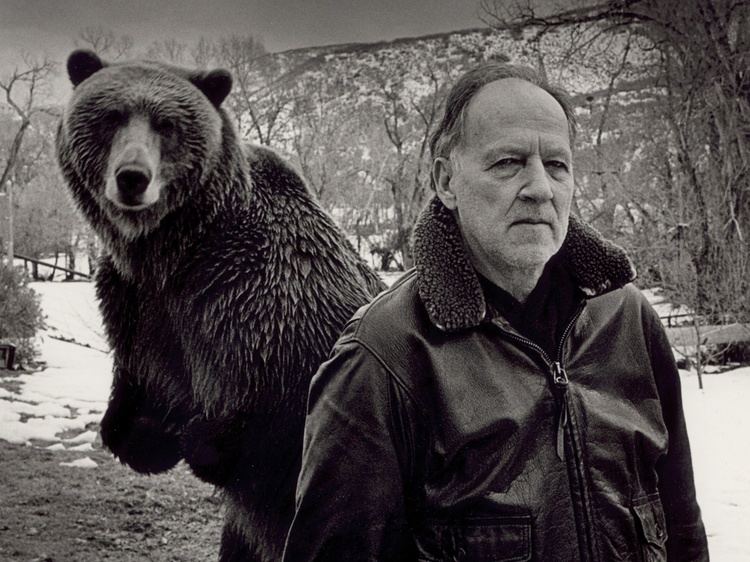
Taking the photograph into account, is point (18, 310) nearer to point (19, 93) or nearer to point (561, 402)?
point (19, 93)

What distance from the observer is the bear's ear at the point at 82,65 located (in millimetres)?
1846

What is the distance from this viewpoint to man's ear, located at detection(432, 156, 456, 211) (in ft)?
3.85

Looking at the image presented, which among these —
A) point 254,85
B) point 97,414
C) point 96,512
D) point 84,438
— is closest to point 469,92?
point 254,85

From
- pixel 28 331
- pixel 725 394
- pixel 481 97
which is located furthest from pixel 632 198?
pixel 481 97

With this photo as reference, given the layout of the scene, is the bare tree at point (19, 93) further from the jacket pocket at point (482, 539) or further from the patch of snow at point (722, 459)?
the patch of snow at point (722, 459)

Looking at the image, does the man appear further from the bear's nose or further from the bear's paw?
the bear's paw

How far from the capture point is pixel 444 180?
3.91 feet

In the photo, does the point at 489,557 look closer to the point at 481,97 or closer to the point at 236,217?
the point at 481,97

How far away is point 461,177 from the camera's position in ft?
3.70

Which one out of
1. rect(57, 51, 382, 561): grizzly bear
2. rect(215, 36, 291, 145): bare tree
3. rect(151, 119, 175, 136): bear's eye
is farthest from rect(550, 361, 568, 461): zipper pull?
rect(215, 36, 291, 145): bare tree

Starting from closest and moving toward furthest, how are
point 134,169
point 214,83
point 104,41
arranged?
point 134,169, point 214,83, point 104,41

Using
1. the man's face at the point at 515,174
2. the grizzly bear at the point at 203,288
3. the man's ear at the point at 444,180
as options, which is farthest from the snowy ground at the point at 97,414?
the man's face at the point at 515,174

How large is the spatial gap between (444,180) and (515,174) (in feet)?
0.48

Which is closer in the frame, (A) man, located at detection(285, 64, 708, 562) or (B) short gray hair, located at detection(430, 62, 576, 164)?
(A) man, located at detection(285, 64, 708, 562)
